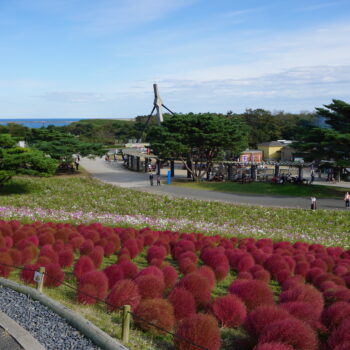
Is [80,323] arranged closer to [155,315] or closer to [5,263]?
[155,315]

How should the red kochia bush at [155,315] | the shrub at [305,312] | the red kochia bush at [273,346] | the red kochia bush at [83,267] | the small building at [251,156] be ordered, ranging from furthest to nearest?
the small building at [251,156] < the red kochia bush at [83,267] < the red kochia bush at [155,315] < the shrub at [305,312] < the red kochia bush at [273,346]

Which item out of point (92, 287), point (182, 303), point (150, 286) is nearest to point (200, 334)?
point (182, 303)

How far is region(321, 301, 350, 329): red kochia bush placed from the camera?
259 inches

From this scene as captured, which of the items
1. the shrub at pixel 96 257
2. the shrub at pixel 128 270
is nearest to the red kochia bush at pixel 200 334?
the shrub at pixel 128 270

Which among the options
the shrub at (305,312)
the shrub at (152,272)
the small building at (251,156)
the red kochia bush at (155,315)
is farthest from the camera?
the small building at (251,156)

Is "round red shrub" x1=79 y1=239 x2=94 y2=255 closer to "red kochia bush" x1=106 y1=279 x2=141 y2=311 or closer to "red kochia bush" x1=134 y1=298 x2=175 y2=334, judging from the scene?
"red kochia bush" x1=106 y1=279 x2=141 y2=311

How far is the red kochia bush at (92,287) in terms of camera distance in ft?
25.8

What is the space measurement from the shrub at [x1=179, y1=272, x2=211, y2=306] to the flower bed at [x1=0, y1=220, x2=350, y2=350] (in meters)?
0.02

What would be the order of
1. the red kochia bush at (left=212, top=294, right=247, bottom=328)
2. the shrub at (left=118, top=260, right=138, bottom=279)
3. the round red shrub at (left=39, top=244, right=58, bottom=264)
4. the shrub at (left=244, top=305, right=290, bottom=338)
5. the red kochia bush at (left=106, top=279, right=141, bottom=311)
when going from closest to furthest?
the shrub at (left=244, top=305, right=290, bottom=338)
the red kochia bush at (left=212, top=294, right=247, bottom=328)
the red kochia bush at (left=106, top=279, right=141, bottom=311)
the shrub at (left=118, top=260, right=138, bottom=279)
the round red shrub at (left=39, top=244, right=58, bottom=264)

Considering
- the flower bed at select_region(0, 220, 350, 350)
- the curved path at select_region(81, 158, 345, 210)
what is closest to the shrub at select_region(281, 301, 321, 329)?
the flower bed at select_region(0, 220, 350, 350)

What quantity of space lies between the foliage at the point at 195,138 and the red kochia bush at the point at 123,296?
1094 inches

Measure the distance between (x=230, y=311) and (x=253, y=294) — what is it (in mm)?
747

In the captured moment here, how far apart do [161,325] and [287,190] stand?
26.1 m

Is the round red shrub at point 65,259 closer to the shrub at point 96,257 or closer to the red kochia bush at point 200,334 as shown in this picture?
the shrub at point 96,257
